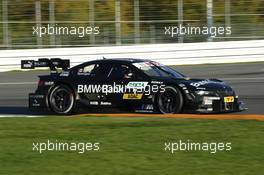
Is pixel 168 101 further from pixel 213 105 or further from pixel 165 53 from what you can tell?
pixel 165 53

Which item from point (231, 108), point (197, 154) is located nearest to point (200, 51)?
point (231, 108)

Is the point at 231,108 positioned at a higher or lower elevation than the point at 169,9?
lower

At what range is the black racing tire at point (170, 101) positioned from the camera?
45.3 feet

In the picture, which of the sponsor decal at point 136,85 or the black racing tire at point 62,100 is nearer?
the sponsor decal at point 136,85

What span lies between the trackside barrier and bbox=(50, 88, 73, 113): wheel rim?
472 inches

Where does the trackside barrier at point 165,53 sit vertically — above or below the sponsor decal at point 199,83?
above

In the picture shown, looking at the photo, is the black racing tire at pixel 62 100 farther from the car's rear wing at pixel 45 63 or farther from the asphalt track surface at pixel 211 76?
the asphalt track surface at pixel 211 76

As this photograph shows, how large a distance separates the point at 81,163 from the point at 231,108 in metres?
5.53

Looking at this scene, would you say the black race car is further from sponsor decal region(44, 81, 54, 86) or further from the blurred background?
the blurred background

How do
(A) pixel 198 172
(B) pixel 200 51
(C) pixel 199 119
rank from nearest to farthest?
1. (A) pixel 198 172
2. (C) pixel 199 119
3. (B) pixel 200 51

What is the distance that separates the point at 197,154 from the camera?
9875 millimetres

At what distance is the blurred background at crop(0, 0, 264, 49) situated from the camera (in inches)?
1107

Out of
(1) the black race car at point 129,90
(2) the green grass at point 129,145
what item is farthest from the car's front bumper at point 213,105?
(2) the green grass at point 129,145

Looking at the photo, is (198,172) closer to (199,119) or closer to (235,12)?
(199,119)
